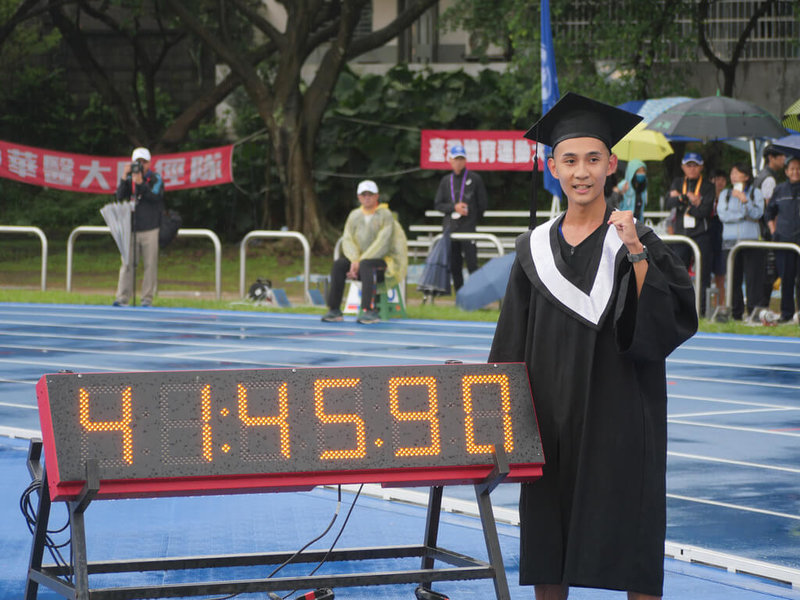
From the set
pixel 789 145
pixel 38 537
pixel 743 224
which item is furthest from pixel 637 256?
pixel 743 224

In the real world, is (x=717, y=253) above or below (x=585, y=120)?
below

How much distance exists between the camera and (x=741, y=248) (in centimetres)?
1598

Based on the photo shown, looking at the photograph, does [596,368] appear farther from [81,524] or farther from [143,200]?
[143,200]

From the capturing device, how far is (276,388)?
14.2ft

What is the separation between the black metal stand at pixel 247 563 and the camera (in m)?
4.18

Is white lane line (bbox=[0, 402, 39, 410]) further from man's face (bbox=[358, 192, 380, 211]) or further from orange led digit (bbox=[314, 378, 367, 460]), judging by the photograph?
man's face (bbox=[358, 192, 380, 211])

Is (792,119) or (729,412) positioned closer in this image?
(729,412)

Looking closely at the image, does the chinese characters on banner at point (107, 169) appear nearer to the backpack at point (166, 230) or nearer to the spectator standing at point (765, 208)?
the backpack at point (166, 230)

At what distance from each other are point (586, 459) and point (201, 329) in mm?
12583

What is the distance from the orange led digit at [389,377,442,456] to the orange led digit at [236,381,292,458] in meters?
0.34

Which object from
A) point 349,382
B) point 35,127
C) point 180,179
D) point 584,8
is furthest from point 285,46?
point 349,382

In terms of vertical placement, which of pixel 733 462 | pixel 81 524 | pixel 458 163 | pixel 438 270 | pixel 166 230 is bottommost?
pixel 733 462

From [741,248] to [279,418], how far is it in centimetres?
1249

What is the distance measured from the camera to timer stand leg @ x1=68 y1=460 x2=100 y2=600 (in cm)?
402
